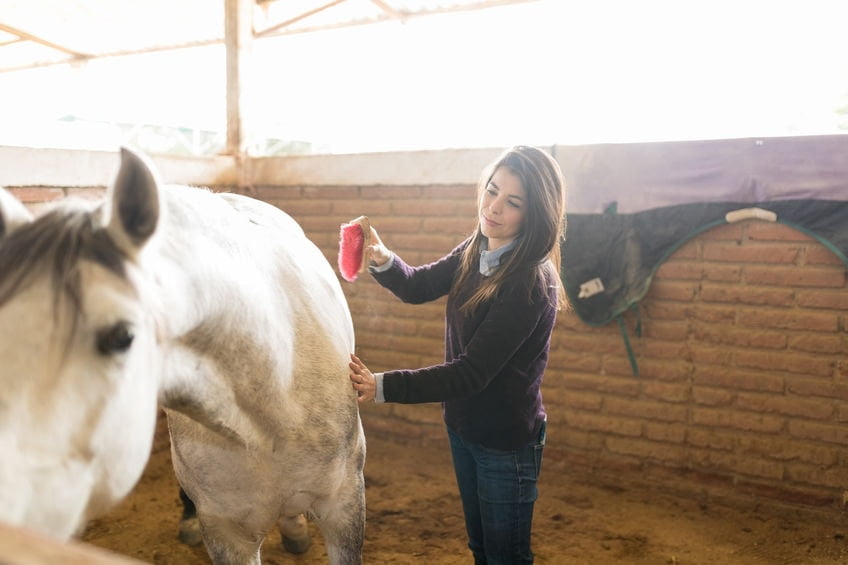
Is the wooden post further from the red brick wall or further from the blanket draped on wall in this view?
the blanket draped on wall

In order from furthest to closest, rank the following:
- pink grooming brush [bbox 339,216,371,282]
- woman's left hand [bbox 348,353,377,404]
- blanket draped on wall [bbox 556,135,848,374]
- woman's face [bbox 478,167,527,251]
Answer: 1. blanket draped on wall [bbox 556,135,848,374]
2. pink grooming brush [bbox 339,216,371,282]
3. woman's face [bbox 478,167,527,251]
4. woman's left hand [bbox 348,353,377,404]

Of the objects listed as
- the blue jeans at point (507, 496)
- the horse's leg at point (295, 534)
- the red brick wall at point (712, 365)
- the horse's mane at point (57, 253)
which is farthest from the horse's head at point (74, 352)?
the red brick wall at point (712, 365)

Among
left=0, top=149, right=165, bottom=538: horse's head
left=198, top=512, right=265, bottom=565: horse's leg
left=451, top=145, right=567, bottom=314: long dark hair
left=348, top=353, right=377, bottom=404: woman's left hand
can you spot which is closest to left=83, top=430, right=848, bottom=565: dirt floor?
left=198, top=512, right=265, bottom=565: horse's leg

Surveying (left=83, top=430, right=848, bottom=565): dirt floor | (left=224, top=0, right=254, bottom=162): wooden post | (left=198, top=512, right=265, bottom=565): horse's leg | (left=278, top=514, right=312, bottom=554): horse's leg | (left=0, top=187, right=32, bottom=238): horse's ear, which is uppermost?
(left=224, top=0, right=254, bottom=162): wooden post

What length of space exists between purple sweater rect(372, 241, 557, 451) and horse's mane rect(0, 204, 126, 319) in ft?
2.41

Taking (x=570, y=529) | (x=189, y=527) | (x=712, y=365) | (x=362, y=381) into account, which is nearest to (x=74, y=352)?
(x=362, y=381)

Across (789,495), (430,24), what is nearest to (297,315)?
(789,495)

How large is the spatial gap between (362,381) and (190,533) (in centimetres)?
152

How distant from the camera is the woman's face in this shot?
1543 mm

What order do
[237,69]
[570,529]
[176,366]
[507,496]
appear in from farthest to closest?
[237,69]
[570,529]
[507,496]
[176,366]

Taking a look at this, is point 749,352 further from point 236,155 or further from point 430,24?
point 430,24

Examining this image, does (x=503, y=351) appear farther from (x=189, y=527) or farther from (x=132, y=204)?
(x=189, y=527)

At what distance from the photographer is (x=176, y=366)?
1023 mm

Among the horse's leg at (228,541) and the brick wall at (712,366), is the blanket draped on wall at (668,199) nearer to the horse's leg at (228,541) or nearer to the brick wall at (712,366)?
the brick wall at (712,366)
